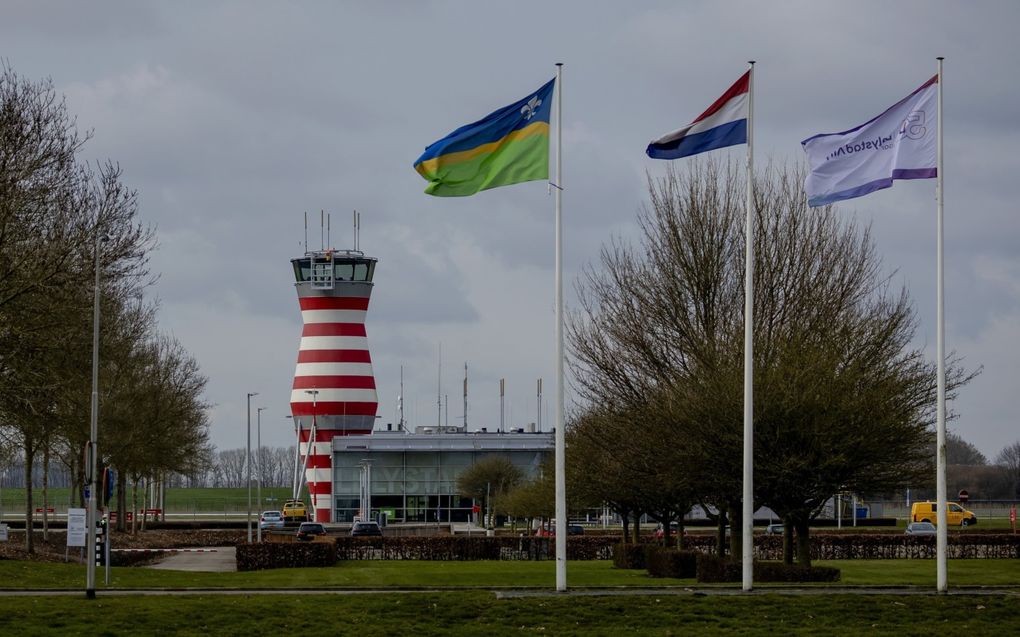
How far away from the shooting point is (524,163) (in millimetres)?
28812

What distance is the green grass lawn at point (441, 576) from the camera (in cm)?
3703

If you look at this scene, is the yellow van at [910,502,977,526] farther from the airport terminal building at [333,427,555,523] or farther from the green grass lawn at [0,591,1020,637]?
the green grass lawn at [0,591,1020,637]

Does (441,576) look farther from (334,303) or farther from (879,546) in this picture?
(334,303)

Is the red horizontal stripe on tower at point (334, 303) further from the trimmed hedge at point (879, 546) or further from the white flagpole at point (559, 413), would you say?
the white flagpole at point (559, 413)

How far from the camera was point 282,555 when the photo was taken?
5353 centimetres

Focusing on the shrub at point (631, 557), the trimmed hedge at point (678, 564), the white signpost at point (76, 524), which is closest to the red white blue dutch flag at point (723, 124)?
the trimmed hedge at point (678, 564)

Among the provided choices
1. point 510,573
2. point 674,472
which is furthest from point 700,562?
point 510,573

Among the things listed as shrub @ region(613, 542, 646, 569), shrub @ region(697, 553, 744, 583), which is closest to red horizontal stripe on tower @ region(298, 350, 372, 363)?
shrub @ region(613, 542, 646, 569)

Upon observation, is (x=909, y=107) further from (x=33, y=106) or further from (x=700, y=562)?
(x=33, y=106)

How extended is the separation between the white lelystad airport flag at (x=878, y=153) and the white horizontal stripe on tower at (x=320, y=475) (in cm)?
8395

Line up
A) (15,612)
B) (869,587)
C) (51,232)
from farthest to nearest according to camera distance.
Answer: (51,232) → (869,587) → (15,612)

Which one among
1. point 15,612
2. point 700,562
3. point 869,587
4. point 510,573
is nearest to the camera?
point 15,612

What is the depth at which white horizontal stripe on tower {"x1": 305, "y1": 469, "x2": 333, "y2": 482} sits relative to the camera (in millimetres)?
109562

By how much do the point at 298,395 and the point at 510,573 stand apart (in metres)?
61.9
